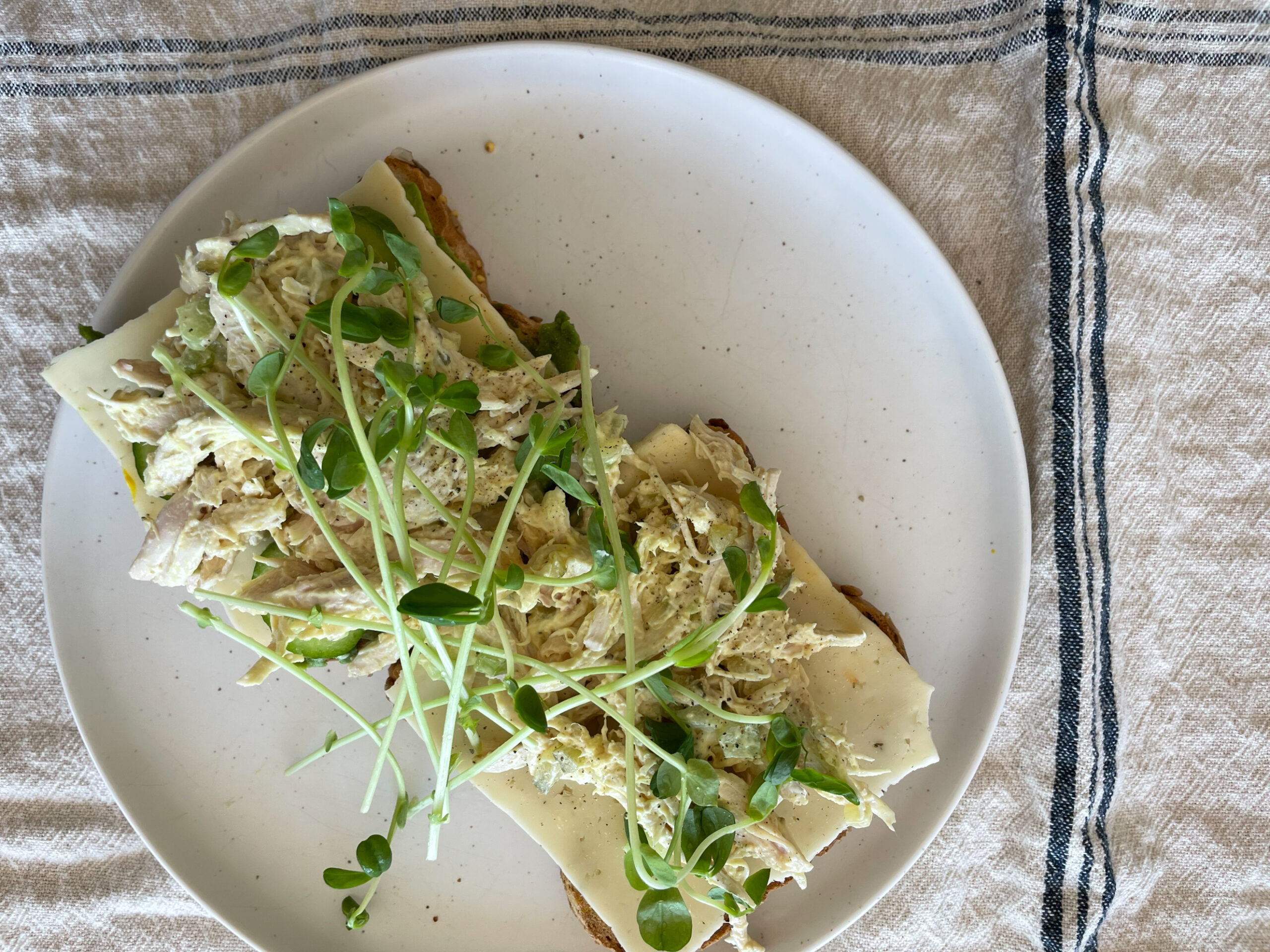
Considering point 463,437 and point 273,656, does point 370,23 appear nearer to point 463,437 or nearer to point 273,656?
point 463,437

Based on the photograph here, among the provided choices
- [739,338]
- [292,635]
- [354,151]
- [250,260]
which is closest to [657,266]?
[739,338]

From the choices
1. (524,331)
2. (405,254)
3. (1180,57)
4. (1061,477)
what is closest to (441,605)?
(405,254)

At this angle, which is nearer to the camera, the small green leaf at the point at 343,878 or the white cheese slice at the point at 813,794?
the small green leaf at the point at 343,878

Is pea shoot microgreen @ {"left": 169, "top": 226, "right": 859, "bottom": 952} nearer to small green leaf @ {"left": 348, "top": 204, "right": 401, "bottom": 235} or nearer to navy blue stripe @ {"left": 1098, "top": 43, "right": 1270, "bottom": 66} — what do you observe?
small green leaf @ {"left": 348, "top": 204, "right": 401, "bottom": 235}

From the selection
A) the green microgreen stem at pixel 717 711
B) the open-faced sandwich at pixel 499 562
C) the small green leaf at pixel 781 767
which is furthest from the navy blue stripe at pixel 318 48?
the small green leaf at pixel 781 767

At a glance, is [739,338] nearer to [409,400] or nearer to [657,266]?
[657,266]

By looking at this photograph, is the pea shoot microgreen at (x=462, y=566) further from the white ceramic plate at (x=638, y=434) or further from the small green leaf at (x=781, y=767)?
the white ceramic plate at (x=638, y=434)

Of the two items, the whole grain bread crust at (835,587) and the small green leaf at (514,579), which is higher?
the small green leaf at (514,579)
